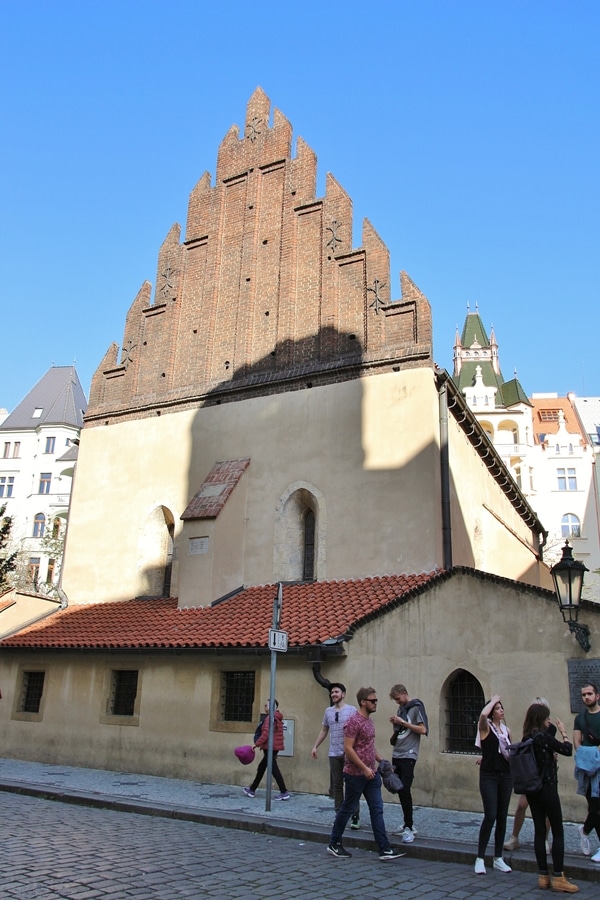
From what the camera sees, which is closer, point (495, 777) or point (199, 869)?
point (199, 869)

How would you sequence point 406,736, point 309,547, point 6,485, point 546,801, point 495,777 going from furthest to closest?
point 6,485 → point 309,547 → point 406,736 → point 495,777 → point 546,801

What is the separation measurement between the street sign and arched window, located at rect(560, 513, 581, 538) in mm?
46465

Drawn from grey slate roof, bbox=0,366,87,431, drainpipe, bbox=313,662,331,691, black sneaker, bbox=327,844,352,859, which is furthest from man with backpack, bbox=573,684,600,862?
grey slate roof, bbox=0,366,87,431

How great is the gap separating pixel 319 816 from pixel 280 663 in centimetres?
320

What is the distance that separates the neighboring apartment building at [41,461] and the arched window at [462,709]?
37688 mm

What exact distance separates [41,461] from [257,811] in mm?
46732

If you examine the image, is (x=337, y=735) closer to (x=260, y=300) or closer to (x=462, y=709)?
(x=462, y=709)

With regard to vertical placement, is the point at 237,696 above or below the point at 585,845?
above

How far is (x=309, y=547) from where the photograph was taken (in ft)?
53.9

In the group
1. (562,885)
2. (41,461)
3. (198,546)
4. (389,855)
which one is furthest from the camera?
(41,461)

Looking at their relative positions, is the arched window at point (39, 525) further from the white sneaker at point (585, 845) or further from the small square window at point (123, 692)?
the white sneaker at point (585, 845)

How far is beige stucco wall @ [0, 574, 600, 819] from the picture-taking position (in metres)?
10.3

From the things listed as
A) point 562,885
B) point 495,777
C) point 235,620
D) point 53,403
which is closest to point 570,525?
point 53,403

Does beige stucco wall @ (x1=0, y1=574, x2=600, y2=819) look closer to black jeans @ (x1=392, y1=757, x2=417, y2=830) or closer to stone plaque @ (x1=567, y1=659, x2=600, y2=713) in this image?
stone plaque @ (x1=567, y1=659, x2=600, y2=713)
